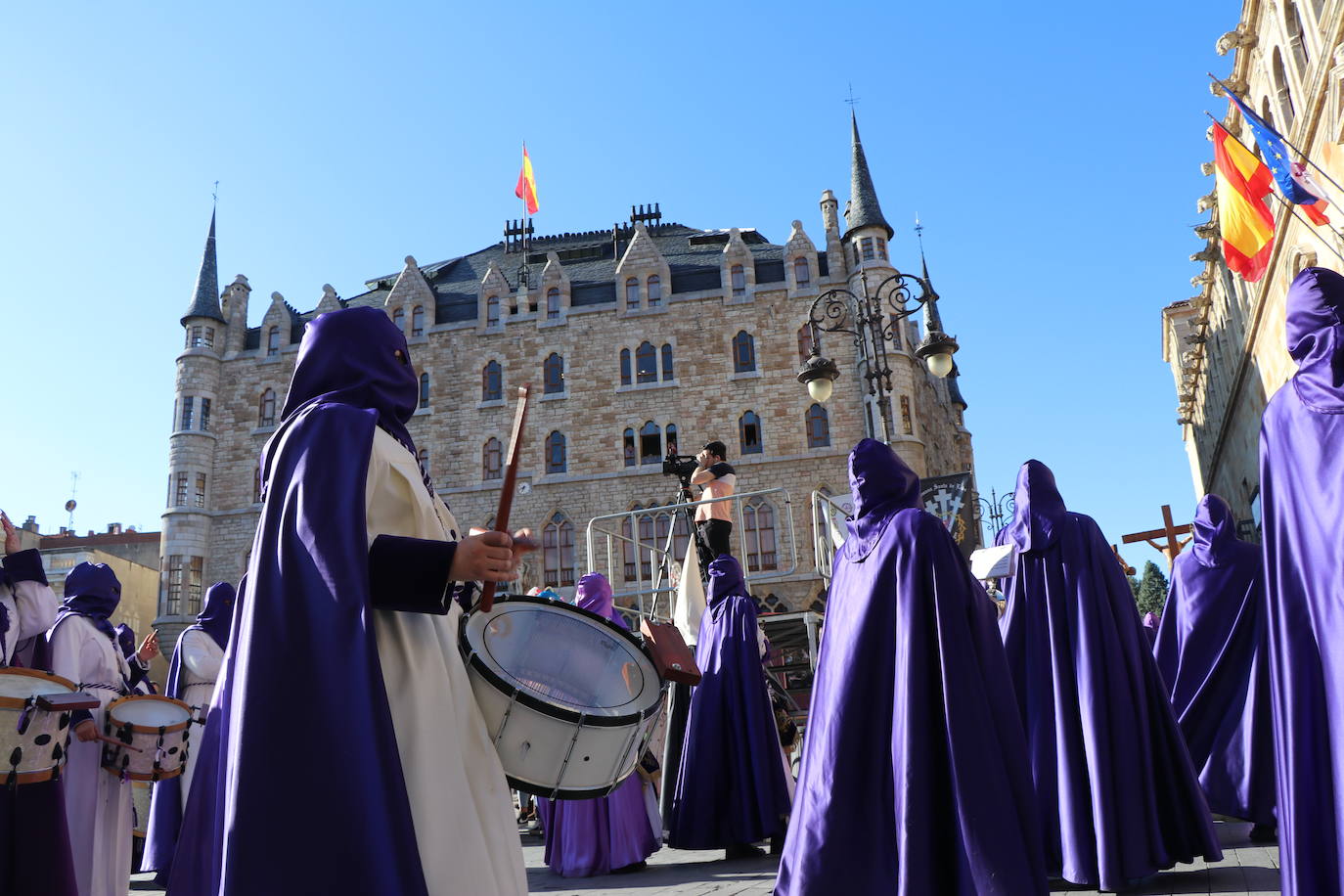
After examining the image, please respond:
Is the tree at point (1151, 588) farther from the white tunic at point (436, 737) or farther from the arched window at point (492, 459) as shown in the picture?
the white tunic at point (436, 737)

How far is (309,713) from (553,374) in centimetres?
3147

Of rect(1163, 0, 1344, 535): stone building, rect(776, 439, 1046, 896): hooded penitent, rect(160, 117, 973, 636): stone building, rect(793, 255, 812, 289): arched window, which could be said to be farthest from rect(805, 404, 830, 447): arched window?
rect(776, 439, 1046, 896): hooded penitent

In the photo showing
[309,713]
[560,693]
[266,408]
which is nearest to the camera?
[309,713]

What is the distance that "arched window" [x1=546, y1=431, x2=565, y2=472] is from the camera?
3212cm

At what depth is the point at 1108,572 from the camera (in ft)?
15.6

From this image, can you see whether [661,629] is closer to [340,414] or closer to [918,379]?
[340,414]

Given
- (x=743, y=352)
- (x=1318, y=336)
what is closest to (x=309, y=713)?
(x=1318, y=336)

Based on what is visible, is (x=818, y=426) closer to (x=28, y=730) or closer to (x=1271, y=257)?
(x=1271, y=257)

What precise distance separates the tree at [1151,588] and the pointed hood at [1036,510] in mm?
59524

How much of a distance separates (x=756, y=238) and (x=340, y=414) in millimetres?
35362

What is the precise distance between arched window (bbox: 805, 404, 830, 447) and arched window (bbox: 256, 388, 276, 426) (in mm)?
18544

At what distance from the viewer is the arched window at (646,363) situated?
32.2 m

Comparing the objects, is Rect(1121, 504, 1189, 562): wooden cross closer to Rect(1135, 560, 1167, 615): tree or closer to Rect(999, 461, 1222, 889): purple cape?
Rect(999, 461, 1222, 889): purple cape

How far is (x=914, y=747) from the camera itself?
3.33 m
